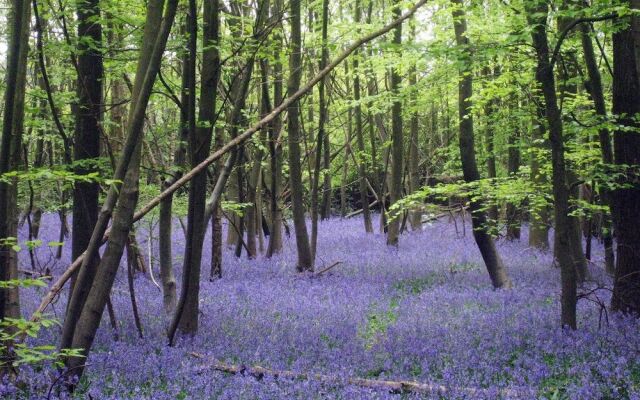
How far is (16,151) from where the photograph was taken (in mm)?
5711

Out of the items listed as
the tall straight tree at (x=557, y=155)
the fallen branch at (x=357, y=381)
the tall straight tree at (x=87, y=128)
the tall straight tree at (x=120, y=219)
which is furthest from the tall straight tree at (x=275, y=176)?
the tall straight tree at (x=120, y=219)

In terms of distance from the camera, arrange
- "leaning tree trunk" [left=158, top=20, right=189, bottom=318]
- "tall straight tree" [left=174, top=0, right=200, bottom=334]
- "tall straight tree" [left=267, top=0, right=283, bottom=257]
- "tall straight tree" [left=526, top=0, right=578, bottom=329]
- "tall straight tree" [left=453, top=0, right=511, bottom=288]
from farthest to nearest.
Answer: "tall straight tree" [left=267, top=0, right=283, bottom=257] → "tall straight tree" [left=453, top=0, right=511, bottom=288] → "leaning tree trunk" [left=158, top=20, right=189, bottom=318] → "tall straight tree" [left=526, top=0, right=578, bottom=329] → "tall straight tree" [left=174, top=0, right=200, bottom=334]

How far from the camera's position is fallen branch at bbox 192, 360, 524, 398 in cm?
546

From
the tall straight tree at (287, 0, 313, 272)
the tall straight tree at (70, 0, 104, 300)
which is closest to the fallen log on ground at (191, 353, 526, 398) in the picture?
the tall straight tree at (70, 0, 104, 300)

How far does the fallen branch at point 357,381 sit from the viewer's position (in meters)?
5.46

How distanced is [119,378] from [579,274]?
34.4 ft

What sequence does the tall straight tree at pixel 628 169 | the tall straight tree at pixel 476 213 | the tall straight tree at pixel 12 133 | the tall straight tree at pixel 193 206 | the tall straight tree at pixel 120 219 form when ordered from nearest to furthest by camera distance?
the tall straight tree at pixel 120 219, the tall straight tree at pixel 12 133, the tall straight tree at pixel 193 206, the tall straight tree at pixel 628 169, the tall straight tree at pixel 476 213

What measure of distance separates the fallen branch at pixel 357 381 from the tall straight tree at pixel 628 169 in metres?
4.36

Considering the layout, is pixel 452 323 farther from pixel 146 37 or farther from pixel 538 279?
pixel 146 37

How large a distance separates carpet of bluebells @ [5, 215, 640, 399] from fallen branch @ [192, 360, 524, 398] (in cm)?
4

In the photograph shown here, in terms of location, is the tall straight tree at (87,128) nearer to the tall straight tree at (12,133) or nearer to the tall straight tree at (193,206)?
the tall straight tree at (193,206)

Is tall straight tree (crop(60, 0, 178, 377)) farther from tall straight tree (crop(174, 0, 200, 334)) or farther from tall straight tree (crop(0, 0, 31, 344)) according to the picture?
tall straight tree (crop(174, 0, 200, 334))

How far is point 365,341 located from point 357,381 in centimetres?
212

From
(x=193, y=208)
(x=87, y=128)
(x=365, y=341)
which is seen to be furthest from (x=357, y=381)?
(x=87, y=128)
